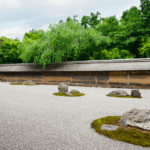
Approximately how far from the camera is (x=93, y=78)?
15672 mm

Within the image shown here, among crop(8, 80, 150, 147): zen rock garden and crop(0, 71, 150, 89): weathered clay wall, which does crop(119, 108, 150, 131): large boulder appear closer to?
crop(8, 80, 150, 147): zen rock garden

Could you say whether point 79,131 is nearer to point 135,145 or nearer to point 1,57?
point 135,145

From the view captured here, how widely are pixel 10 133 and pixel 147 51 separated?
1901 cm

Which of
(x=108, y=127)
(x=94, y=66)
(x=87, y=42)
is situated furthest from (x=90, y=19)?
(x=108, y=127)

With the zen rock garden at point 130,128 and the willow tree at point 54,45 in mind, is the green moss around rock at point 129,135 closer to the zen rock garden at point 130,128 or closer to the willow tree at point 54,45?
the zen rock garden at point 130,128

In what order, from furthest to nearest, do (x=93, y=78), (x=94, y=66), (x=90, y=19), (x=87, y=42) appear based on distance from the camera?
(x=90, y=19), (x=87, y=42), (x=94, y=66), (x=93, y=78)

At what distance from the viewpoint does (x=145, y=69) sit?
13.0 meters

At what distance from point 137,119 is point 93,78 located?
1176 centimetres

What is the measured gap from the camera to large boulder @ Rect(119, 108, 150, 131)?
3.80 m

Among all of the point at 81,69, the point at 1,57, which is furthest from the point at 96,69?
the point at 1,57

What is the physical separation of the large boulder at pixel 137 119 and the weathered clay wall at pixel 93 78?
34.1 ft

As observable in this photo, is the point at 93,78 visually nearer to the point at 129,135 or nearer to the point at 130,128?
the point at 130,128

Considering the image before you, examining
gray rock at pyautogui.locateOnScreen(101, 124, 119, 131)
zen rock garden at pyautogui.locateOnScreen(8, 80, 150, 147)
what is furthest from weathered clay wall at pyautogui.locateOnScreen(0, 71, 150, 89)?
gray rock at pyautogui.locateOnScreen(101, 124, 119, 131)

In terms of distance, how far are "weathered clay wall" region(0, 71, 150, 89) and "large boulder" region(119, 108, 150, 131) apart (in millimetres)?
10399
